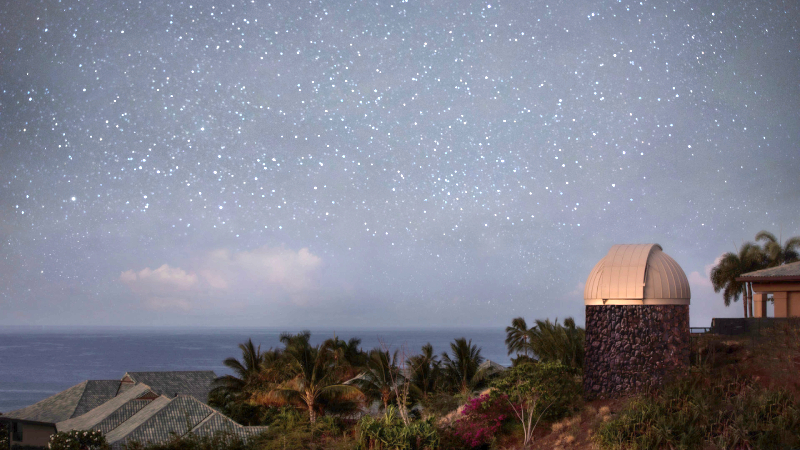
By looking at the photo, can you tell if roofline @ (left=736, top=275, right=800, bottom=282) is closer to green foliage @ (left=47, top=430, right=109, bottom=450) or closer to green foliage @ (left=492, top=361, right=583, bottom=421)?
green foliage @ (left=492, top=361, right=583, bottom=421)

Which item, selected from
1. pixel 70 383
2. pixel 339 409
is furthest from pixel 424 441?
pixel 70 383

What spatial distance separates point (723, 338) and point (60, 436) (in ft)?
98.0

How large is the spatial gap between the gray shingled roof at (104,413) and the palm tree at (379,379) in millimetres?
15373

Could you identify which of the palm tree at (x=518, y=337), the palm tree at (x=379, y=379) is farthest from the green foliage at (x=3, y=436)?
the palm tree at (x=518, y=337)

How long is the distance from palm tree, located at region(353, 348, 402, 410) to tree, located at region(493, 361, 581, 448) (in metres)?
12.1

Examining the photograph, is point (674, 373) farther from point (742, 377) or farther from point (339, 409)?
point (339, 409)

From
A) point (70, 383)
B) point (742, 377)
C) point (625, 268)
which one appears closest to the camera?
point (742, 377)

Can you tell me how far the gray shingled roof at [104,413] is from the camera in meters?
37.8

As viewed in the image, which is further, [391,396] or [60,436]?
[391,396]

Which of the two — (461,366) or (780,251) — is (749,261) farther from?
(461,366)

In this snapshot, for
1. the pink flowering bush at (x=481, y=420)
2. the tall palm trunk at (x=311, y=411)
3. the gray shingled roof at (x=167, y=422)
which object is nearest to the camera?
the pink flowering bush at (x=481, y=420)

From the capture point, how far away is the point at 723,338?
21.9 m

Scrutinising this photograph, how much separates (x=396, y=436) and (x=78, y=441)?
20.0m

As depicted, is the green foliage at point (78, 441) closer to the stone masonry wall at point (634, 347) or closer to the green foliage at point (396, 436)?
the green foliage at point (396, 436)
